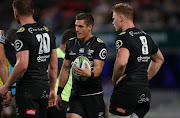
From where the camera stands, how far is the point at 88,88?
20.4 ft

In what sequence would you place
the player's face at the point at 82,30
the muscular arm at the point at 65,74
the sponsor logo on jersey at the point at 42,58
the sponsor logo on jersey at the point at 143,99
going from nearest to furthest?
the sponsor logo on jersey at the point at 42,58 < the sponsor logo on jersey at the point at 143,99 < the player's face at the point at 82,30 < the muscular arm at the point at 65,74

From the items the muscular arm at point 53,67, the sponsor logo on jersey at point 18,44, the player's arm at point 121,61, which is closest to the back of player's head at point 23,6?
the sponsor logo on jersey at point 18,44

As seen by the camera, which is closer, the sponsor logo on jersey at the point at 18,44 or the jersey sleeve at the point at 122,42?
the sponsor logo on jersey at the point at 18,44

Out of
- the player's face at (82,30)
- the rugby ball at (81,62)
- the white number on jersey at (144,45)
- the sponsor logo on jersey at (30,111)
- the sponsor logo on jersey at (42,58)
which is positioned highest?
the player's face at (82,30)

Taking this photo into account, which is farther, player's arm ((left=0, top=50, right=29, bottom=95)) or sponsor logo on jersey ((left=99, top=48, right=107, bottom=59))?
sponsor logo on jersey ((left=99, top=48, right=107, bottom=59))

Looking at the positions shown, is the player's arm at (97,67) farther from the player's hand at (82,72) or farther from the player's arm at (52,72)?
the player's arm at (52,72)

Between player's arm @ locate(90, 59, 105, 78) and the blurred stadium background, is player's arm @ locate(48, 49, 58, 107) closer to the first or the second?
player's arm @ locate(90, 59, 105, 78)

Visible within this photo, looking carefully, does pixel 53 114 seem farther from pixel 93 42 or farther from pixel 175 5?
pixel 175 5

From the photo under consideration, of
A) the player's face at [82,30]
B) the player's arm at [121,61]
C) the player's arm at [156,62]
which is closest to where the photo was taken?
the player's arm at [121,61]

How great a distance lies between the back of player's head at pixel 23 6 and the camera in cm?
550

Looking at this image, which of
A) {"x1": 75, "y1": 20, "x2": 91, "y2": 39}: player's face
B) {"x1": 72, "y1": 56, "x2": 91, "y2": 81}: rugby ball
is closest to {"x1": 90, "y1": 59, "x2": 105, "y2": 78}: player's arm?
{"x1": 72, "y1": 56, "x2": 91, "y2": 81}: rugby ball

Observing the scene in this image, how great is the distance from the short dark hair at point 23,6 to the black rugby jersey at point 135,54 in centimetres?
152

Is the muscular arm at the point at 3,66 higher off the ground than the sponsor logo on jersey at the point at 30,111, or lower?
higher

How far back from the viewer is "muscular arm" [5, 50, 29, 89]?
5.29 meters
